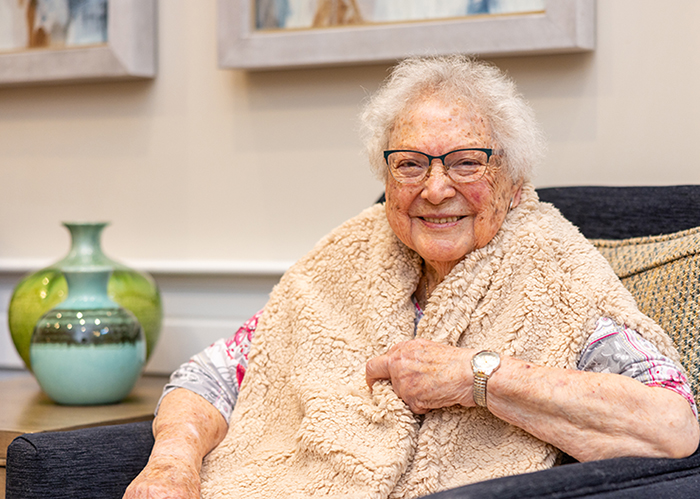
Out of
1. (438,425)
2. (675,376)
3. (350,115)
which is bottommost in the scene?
(438,425)

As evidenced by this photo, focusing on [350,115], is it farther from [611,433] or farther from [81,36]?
[611,433]

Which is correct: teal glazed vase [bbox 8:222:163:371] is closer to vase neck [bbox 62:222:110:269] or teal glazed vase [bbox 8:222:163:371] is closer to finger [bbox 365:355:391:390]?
vase neck [bbox 62:222:110:269]

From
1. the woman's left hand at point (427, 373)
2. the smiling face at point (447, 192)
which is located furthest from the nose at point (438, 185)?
the woman's left hand at point (427, 373)

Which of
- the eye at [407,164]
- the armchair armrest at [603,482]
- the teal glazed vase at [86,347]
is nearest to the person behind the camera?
the armchair armrest at [603,482]

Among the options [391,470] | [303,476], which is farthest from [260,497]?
[391,470]

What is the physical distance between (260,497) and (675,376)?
76cm

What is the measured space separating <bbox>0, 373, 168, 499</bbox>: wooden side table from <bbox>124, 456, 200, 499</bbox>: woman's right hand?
1.34 ft

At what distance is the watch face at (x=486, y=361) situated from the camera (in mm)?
1331

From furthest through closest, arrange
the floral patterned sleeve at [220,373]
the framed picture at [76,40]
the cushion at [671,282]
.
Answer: the framed picture at [76,40] < the floral patterned sleeve at [220,373] < the cushion at [671,282]

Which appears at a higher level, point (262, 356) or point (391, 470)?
point (262, 356)

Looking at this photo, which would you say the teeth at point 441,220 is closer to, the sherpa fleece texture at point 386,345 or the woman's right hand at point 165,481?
the sherpa fleece texture at point 386,345

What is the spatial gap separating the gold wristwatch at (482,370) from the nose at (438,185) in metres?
0.31

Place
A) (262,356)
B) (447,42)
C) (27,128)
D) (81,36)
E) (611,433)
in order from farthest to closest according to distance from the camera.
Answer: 1. (27,128)
2. (81,36)
3. (447,42)
4. (262,356)
5. (611,433)

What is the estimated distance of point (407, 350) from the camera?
143 cm
